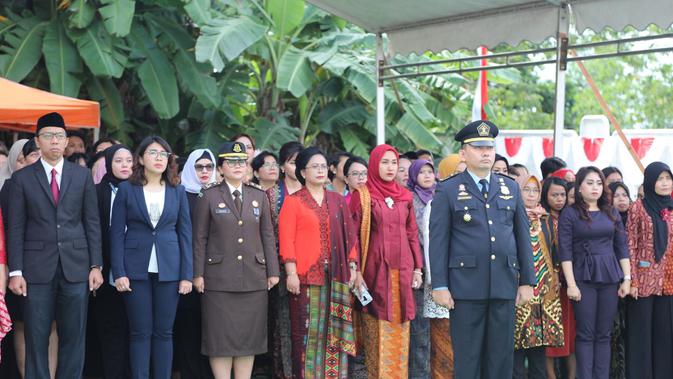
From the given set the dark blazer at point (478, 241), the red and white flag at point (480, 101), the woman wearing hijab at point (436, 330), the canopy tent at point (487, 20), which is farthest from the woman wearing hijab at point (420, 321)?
the red and white flag at point (480, 101)

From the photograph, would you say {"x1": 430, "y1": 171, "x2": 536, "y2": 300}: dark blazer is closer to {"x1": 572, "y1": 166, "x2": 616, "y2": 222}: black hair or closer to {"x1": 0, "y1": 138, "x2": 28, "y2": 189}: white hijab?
{"x1": 572, "y1": 166, "x2": 616, "y2": 222}: black hair

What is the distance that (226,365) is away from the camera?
21.5 ft

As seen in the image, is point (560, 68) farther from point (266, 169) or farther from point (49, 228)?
point (49, 228)

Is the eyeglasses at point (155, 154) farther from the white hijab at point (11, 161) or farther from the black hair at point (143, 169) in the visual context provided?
the white hijab at point (11, 161)

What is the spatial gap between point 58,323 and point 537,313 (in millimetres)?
3755

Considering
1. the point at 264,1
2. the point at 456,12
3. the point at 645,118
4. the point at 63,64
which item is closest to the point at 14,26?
the point at 63,64

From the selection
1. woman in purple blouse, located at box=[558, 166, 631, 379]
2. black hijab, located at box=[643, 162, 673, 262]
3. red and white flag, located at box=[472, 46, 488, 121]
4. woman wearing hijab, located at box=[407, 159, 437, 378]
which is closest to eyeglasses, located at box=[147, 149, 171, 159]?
woman wearing hijab, located at box=[407, 159, 437, 378]

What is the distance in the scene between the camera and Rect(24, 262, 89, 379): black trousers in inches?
231

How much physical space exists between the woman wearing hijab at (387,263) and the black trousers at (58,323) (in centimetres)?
224

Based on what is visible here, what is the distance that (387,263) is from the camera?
6.88m

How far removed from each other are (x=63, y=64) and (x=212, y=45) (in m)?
1.66

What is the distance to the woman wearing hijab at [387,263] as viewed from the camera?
6.86 m

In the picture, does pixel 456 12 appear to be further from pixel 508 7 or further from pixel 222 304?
pixel 222 304

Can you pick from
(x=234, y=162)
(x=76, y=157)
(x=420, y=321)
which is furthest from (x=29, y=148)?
(x=420, y=321)
